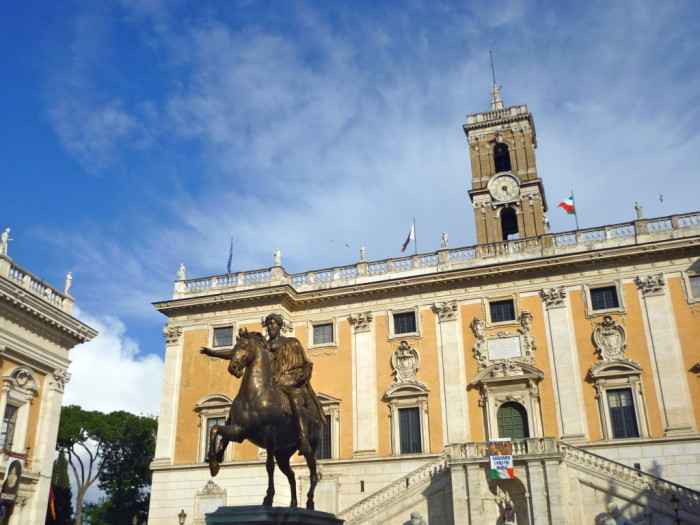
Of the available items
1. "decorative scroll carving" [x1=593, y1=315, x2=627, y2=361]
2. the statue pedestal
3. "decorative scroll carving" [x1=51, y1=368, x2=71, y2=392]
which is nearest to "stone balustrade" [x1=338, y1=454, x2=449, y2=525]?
"decorative scroll carving" [x1=593, y1=315, x2=627, y2=361]

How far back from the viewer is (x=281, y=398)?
484 inches

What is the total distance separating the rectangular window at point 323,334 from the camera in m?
35.4

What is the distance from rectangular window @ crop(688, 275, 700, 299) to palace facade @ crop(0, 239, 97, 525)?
27.8m

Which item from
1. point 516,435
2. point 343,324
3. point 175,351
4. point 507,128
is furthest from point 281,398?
point 507,128

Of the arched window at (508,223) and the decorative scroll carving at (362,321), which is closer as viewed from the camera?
the decorative scroll carving at (362,321)

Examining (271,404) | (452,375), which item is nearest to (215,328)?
(452,375)

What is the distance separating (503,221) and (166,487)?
78.7ft

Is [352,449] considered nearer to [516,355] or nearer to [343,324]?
[343,324]

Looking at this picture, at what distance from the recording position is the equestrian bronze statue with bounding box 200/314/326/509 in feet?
38.9

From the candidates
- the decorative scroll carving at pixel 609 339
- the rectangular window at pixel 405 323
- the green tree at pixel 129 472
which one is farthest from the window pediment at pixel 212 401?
the green tree at pixel 129 472

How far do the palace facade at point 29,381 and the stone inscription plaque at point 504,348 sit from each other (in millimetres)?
Result: 19376

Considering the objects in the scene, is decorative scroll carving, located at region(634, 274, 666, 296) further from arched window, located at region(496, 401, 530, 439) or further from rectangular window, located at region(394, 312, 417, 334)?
rectangular window, located at region(394, 312, 417, 334)

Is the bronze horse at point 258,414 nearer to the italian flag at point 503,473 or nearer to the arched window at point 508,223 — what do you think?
the italian flag at point 503,473

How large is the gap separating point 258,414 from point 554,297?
22901 mm
